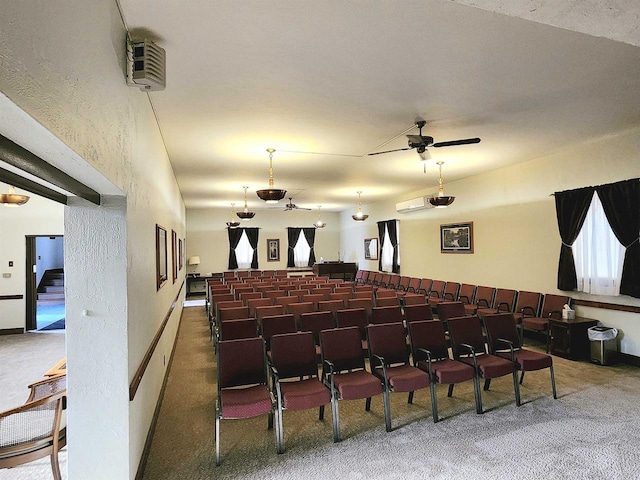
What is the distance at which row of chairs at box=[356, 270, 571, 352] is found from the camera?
5.86 metres

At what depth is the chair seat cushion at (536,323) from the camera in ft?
18.8

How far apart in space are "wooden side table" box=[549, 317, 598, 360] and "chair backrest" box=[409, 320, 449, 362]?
2.59m

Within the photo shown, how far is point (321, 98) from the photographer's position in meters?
3.69

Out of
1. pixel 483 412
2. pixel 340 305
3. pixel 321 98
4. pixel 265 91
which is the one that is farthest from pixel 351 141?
pixel 483 412

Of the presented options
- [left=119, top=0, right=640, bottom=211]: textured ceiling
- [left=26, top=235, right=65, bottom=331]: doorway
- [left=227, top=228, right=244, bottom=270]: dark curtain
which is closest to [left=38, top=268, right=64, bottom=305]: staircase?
[left=26, top=235, right=65, bottom=331]: doorway

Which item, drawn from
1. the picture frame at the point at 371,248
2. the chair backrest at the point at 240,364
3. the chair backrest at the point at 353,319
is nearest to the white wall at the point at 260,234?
the picture frame at the point at 371,248

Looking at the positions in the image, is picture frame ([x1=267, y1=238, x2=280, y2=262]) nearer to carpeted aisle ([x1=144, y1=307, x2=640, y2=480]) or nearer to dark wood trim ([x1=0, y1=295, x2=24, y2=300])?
dark wood trim ([x1=0, y1=295, x2=24, y2=300])

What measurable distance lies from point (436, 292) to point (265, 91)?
6.52 m

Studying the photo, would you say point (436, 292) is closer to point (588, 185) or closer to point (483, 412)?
point (588, 185)

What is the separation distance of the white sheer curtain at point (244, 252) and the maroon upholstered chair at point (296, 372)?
11.0m

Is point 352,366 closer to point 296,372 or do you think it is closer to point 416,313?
point 296,372

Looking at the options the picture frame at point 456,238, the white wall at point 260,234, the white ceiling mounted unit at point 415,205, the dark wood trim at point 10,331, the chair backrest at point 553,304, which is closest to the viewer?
the chair backrest at point 553,304

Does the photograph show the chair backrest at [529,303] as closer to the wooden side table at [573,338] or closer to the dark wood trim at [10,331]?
the wooden side table at [573,338]

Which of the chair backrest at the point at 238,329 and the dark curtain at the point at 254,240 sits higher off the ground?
the dark curtain at the point at 254,240
